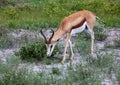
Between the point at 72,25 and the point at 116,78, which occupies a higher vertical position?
the point at 72,25

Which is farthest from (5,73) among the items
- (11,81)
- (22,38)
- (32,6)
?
(32,6)

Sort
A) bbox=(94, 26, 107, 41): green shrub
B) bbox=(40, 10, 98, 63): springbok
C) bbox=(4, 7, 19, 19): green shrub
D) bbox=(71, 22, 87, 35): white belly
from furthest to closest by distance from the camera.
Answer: bbox=(4, 7, 19, 19): green shrub
bbox=(94, 26, 107, 41): green shrub
bbox=(71, 22, 87, 35): white belly
bbox=(40, 10, 98, 63): springbok

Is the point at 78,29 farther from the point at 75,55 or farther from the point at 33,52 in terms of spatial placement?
the point at 33,52

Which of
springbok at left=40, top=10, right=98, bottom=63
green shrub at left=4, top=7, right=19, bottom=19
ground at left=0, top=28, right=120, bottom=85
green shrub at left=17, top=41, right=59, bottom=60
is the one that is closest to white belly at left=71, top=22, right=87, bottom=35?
springbok at left=40, top=10, right=98, bottom=63

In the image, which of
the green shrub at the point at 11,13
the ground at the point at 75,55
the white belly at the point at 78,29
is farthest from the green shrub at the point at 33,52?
the green shrub at the point at 11,13

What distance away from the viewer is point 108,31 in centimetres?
1413

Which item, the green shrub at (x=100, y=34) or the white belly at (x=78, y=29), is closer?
the white belly at (x=78, y=29)

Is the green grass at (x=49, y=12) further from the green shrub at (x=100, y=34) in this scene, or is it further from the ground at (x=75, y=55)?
the green shrub at (x=100, y=34)

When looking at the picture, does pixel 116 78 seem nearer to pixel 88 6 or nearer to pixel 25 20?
pixel 25 20

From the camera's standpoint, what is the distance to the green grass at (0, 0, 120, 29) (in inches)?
591

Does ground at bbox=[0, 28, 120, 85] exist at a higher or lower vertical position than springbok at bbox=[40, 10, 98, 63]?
lower

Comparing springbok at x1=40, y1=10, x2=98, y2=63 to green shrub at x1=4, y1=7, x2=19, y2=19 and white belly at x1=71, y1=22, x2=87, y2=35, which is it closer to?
white belly at x1=71, y1=22, x2=87, y2=35

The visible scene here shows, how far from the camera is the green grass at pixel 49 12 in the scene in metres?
15.0

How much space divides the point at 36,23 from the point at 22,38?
1.70 m
